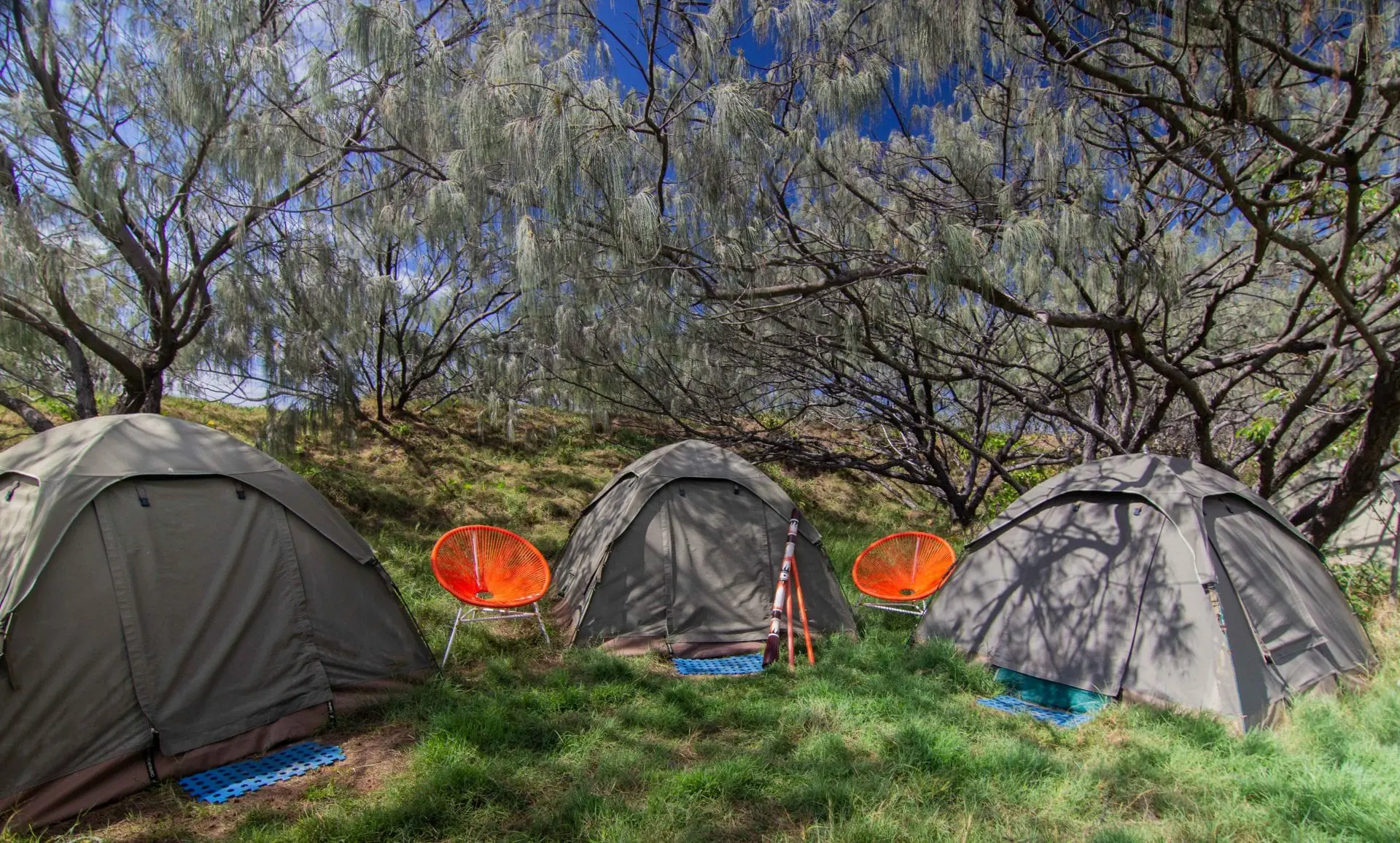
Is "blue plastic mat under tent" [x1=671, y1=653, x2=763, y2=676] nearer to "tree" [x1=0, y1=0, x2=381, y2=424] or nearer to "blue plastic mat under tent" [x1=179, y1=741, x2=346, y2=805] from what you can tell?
"blue plastic mat under tent" [x1=179, y1=741, x2=346, y2=805]

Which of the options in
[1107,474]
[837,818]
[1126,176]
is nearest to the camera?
[837,818]

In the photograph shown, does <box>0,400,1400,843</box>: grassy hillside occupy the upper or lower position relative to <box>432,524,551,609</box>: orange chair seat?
lower

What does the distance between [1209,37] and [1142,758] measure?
3489 millimetres

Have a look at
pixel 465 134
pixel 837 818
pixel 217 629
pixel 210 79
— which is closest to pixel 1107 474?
pixel 837 818

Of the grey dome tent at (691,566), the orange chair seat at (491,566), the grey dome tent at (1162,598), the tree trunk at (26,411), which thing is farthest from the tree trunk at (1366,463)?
the tree trunk at (26,411)

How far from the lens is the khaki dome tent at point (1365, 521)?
599 cm

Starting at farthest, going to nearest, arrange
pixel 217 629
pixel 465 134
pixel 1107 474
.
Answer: pixel 1107 474 → pixel 465 134 → pixel 217 629

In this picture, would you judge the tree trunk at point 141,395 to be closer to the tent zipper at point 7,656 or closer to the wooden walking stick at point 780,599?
the tent zipper at point 7,656

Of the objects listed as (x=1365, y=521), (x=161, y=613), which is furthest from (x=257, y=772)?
(x=1365, y=521)

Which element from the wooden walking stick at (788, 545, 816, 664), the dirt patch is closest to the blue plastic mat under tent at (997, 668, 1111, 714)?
the wooden walking stick at (788, 545, 816, 664)

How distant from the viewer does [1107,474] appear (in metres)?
4.34

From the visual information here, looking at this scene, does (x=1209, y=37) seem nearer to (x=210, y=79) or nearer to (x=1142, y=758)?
(x=1142, y=758)

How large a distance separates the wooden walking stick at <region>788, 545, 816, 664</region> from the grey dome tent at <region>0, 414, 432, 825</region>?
2.21m

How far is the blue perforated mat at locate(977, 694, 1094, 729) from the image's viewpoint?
368cm
